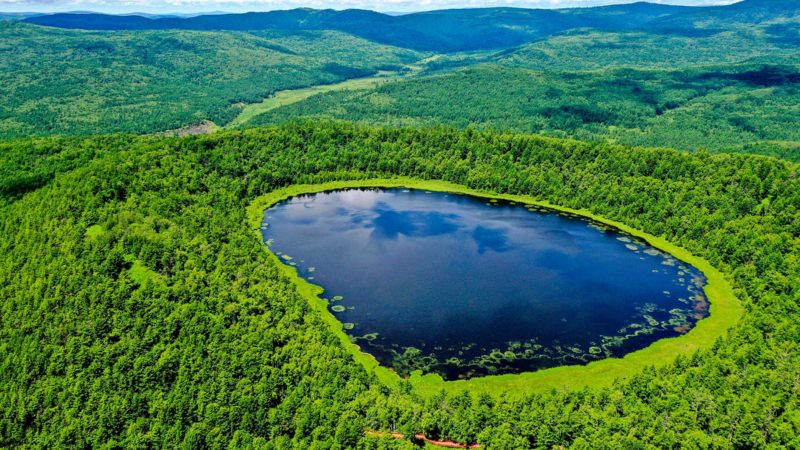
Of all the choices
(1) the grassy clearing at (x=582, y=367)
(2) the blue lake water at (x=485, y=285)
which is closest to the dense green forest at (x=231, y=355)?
(1) the grassy clearing at (x=582, y=367)

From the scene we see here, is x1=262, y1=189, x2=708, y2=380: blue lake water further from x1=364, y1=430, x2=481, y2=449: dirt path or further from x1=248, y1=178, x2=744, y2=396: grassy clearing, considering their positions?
x1=364, y1=430, x2=481, y2=449: dirt path

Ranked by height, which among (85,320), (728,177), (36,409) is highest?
(728,177)

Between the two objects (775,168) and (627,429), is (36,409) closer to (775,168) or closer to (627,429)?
(627,429)

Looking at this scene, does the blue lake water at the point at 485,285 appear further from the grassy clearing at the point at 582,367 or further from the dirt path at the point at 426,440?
the dirt path at the point at 426,440

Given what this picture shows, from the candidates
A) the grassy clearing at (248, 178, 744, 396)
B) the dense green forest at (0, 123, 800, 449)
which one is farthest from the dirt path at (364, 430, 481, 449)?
the grassy clearing at (248, 178, 744, 396)

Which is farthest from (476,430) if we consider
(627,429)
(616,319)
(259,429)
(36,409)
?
(36,409)
